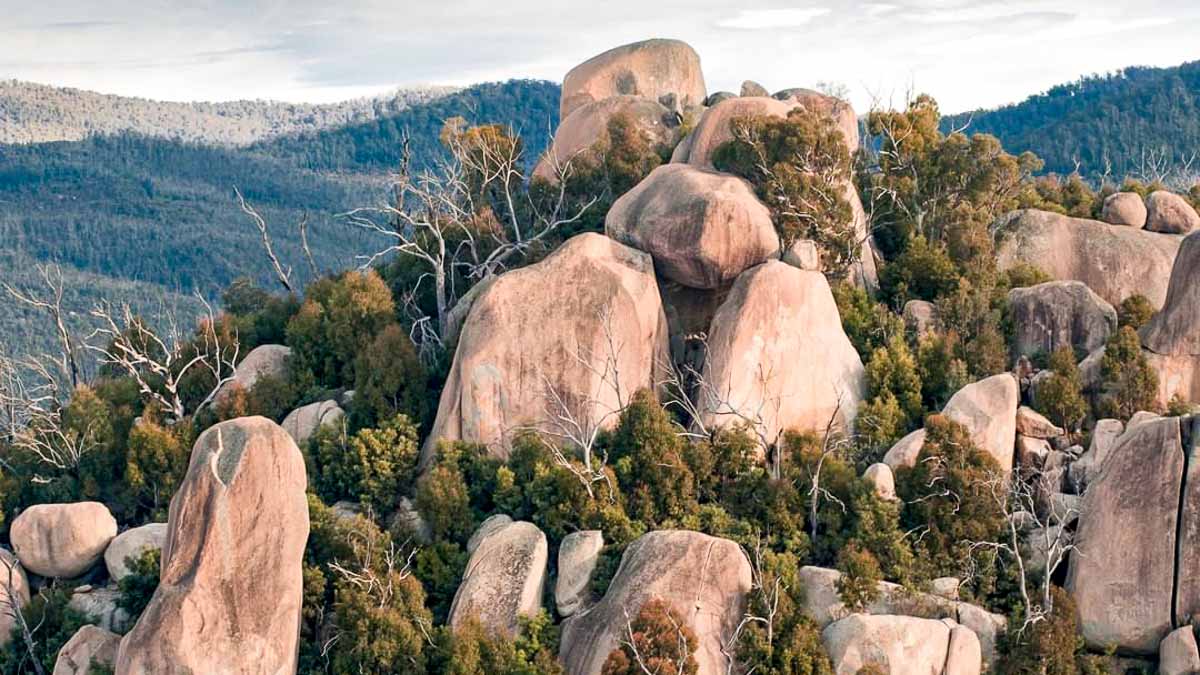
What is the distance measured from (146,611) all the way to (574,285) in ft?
49.7

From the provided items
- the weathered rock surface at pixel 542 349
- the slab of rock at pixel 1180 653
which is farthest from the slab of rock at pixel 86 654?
the slab of rock at pixel 1180 653

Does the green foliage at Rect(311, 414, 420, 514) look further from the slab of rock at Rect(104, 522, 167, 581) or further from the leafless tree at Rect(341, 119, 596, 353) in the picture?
the leafless tree at Rect(341, 119, 596, 353)

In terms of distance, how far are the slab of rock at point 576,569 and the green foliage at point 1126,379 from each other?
15.3m

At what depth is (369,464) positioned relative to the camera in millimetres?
43562

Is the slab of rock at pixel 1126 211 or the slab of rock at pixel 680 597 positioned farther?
the slab of rock at pixel 1126 211

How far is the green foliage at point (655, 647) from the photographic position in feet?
116

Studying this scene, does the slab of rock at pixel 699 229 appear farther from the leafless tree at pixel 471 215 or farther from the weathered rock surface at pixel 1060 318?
the weathered rock surface at pixel 1060 318

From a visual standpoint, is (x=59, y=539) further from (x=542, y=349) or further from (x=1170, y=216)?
(x=1170, y=216)

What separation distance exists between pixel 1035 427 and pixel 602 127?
22061mm

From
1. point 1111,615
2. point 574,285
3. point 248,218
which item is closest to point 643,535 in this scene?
point 574,285

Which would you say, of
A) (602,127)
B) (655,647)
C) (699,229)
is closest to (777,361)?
(699,229)

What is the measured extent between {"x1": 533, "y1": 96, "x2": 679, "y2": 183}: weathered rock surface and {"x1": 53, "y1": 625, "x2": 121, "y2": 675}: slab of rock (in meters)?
23.8

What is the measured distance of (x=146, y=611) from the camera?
1497 inches

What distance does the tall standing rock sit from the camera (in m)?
37.4
